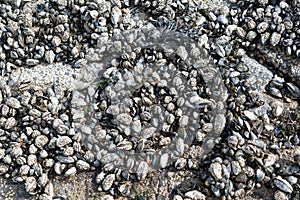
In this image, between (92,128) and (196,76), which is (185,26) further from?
(92,128)

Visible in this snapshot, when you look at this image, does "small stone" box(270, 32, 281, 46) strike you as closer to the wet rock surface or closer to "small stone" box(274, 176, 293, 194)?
the wet rock surface

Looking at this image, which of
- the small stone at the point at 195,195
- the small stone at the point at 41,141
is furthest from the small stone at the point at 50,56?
the small stone at the point at 195,195

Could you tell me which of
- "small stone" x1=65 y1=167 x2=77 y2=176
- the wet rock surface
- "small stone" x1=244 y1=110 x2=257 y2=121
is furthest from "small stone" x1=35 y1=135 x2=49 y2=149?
"small stone" x1=244 y1=110 x2=257 y2=121

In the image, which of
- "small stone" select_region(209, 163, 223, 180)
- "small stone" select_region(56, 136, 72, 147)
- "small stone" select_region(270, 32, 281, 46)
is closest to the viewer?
"small stone" select_region(209, 163, 223, 180)

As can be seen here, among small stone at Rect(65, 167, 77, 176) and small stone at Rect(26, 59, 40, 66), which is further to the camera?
small stone at Rect(26, 59, 40, 66)

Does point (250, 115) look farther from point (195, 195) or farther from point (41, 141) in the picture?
point (41, 141)

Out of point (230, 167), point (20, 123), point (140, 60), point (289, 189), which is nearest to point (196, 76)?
point (140, 60)

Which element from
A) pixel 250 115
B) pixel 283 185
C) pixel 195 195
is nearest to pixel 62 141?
pixel 195 195

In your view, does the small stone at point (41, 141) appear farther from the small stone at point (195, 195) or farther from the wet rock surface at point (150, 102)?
the small stone at point (195, 195)

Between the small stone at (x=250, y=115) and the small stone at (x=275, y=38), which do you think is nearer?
the small stone at (x=250, y=115)

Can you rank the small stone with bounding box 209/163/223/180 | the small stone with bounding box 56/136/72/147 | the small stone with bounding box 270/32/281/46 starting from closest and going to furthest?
the small stone with bounding box 209/163/223/180, the small stone with bounding box 56/136/72/147, the small stone with bounding box 270/32/281/46

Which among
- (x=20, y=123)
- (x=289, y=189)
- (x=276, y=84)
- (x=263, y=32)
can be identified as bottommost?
(x=289, y=189)
